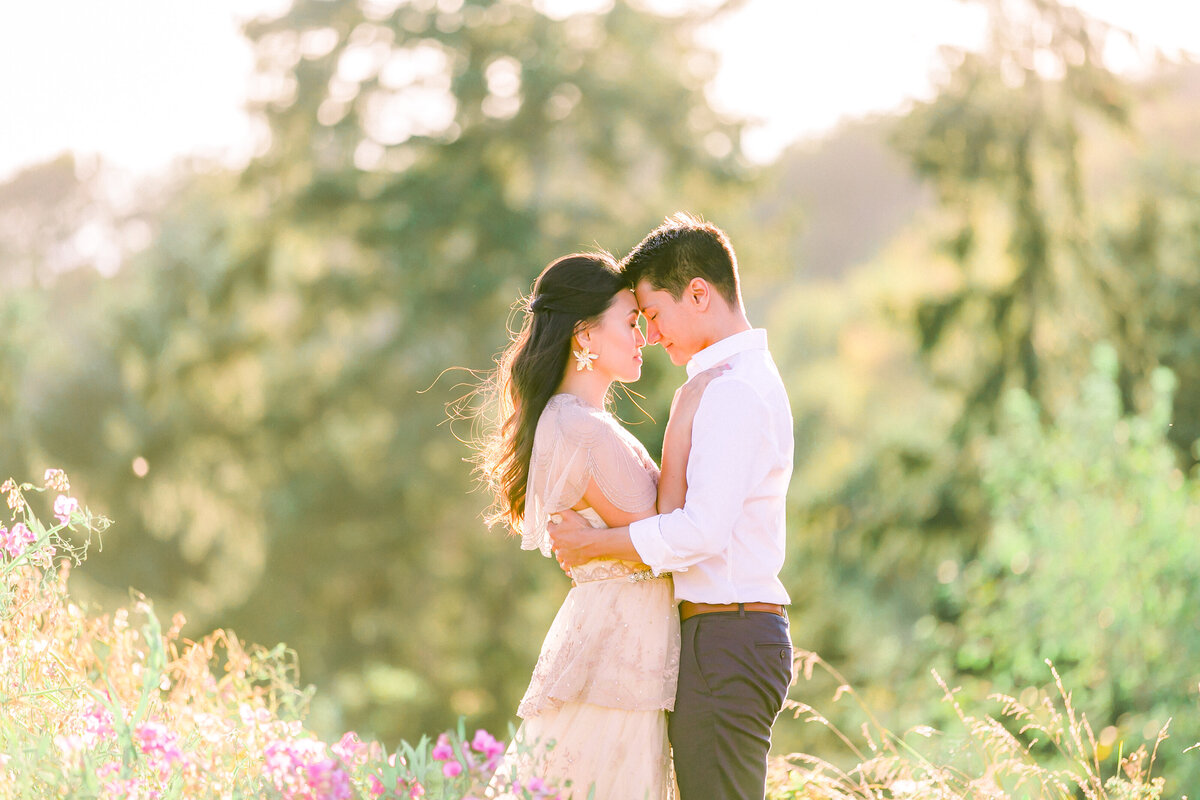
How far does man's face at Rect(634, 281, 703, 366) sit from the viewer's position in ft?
10.9

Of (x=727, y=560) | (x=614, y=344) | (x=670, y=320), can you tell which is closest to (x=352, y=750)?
(x=727, y=560)

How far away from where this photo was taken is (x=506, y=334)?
13297 millimetres

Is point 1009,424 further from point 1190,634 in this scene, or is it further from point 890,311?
point 1190,634

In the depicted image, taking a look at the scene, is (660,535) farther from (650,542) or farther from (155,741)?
(155,741)

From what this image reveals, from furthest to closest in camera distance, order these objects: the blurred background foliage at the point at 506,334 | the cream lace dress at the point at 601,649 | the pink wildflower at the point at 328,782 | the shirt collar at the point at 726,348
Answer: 1. the blurred background foliage at the point at 506,334
2. the shirt collar at the point at 726,348
3. the cream lace dress at the point at 601,649
4. the pink wildflower at the point at 328,782

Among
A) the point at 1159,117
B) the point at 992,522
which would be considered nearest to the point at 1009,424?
the point at 992,522

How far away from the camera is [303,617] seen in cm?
1516

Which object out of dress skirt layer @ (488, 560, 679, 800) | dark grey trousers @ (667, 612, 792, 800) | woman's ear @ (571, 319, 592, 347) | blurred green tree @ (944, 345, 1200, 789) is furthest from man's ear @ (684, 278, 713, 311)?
blurred green tree @ (944, 345, 1200, 789)

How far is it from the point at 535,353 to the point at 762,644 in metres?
1.02

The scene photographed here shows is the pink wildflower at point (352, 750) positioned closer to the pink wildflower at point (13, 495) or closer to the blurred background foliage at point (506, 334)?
the pink wildflower at point (13, 495)

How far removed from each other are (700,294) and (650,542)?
772 millimetres

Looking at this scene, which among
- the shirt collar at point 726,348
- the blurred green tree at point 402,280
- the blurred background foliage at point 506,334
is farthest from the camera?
the blurred green tree at point 402,280

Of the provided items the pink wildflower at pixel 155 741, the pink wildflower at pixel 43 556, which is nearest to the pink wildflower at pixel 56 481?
the pink wildflower at pixel 43 556

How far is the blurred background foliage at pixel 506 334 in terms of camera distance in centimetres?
1166
